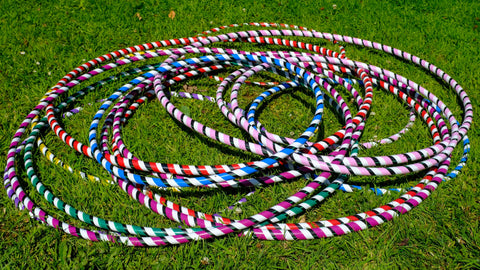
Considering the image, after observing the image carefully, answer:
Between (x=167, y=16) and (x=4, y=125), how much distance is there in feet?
10.1

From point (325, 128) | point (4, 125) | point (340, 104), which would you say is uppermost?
point (340, 104)

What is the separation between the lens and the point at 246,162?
3238 mm

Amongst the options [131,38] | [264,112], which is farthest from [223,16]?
[264,112]

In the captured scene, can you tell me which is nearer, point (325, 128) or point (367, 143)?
point (367, 143)

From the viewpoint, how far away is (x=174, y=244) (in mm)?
2523

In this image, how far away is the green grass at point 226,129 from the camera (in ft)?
8.18

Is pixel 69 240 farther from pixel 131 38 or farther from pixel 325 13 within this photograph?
pixel 325 13

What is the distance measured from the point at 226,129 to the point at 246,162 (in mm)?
602

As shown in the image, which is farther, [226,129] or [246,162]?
[226,129]

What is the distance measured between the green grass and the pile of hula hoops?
8 centimetres

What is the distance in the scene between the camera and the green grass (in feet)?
8.18

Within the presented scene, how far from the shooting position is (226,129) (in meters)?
3.74

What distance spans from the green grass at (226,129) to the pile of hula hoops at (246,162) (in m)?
0.08

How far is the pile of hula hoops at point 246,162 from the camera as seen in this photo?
259 cm
